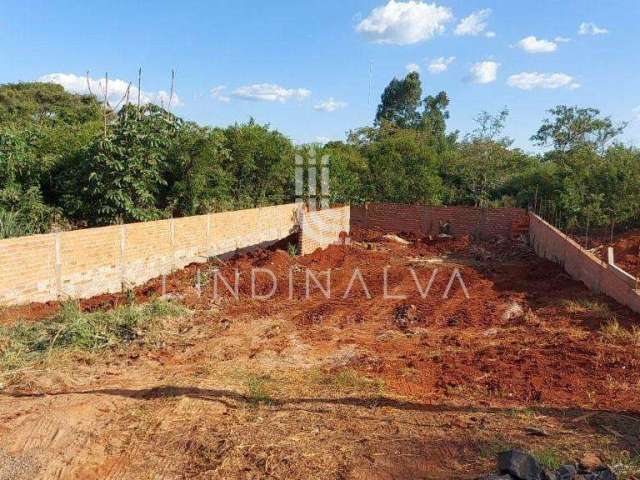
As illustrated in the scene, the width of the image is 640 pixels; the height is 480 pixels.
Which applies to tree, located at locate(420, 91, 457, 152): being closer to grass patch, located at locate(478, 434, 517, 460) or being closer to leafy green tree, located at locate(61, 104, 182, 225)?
leafy green tree, located at locate(61, 104, 182, 225)

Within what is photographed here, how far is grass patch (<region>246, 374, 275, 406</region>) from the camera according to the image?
15.6 ft

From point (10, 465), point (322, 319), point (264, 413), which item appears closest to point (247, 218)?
point (322, 319)

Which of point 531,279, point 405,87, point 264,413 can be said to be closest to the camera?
point 264,413

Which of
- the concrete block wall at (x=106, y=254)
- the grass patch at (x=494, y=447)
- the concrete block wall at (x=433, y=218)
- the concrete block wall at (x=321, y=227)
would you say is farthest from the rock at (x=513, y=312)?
the concrete block wall at (x=433, y=218)

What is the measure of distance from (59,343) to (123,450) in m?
2.63

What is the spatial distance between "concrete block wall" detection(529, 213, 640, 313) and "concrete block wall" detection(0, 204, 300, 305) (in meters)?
7.84

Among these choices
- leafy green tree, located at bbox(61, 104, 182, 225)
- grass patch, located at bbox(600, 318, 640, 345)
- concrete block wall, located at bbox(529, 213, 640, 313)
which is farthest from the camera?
leafy green tree, located at bbox(61, 104, 182, 225)

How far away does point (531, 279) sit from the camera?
10766 mm

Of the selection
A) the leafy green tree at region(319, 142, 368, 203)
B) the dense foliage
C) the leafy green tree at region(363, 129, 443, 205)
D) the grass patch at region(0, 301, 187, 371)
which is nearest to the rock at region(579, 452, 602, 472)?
the grass patch at region(0, 301, 187, 371)

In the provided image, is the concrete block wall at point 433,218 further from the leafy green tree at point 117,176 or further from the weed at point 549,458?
the weed at point 549,458

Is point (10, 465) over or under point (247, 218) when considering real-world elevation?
under

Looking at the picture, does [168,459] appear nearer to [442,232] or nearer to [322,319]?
[322,319]

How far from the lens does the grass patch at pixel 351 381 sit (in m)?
5.13

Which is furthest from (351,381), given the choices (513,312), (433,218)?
(433,218)
